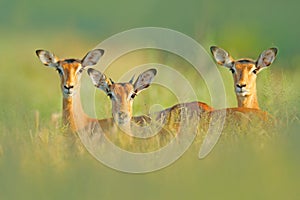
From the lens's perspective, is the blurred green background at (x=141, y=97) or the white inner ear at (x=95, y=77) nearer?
the blurred green background at (x=141, y=97)

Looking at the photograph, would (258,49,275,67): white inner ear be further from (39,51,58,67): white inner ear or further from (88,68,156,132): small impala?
(39,51,58,67): white inner ear

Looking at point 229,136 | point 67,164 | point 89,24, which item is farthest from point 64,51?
point 229,136

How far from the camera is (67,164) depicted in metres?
3.62

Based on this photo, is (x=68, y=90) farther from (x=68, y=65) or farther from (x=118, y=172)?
(x=118, y=172)

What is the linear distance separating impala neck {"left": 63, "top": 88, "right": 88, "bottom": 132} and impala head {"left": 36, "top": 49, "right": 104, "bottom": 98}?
5cm

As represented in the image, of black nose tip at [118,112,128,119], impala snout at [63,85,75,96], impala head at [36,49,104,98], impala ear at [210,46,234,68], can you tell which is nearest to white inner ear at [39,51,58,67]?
impala head at [36,49,104,98]

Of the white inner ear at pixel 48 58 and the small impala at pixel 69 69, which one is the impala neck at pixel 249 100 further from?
the white inner ear at pixel 48 58

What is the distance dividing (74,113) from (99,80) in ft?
0.59

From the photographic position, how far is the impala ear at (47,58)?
375cm

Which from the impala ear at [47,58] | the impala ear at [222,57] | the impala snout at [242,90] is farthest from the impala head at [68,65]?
the impala snout at [242,90]

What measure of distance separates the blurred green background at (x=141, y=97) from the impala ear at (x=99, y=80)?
11 centimetres

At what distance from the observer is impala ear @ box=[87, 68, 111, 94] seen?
3762 millimetres

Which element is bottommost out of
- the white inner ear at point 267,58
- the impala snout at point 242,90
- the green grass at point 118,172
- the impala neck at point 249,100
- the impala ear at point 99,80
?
the green grass at point 118,172

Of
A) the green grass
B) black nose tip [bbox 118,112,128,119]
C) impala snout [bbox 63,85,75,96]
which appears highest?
impala snout [bbox 63,85,75,96]
